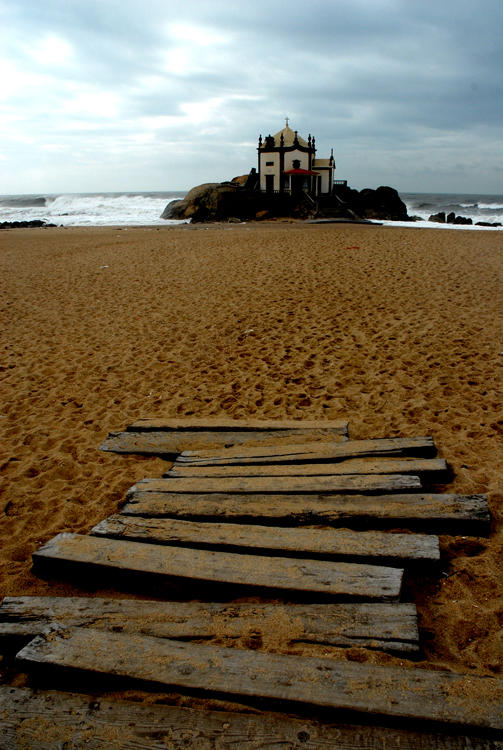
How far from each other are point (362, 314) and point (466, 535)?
6.29 meters

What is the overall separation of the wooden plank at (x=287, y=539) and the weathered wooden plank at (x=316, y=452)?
1.01 m

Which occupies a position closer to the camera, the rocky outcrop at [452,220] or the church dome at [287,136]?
the rocky outcrop at [452,220]

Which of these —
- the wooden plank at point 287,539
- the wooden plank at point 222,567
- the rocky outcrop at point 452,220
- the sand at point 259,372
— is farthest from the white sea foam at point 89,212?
the wooden plank at point 222,567

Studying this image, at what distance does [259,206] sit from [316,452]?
146 feet

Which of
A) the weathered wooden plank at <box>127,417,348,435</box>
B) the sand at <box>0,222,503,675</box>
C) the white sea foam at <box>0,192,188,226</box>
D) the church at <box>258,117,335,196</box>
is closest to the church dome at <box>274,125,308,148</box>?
the church at <box>258,117,335,196</box>

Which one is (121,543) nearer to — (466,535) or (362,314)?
(466,535)

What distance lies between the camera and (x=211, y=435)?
16.0ft

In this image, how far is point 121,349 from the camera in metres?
8.00

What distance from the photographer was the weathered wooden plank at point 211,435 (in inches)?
186

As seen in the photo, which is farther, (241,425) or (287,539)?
(241,425)

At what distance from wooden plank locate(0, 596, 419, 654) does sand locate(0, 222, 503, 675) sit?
24 centimetres

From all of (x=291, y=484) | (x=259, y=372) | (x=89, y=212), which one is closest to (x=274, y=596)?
(x=291, y=484)

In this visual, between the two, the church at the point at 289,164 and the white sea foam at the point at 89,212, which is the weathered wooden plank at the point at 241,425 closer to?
the white sea foam at the point at 89,212

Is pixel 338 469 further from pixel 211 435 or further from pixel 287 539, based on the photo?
pixel 211 435
